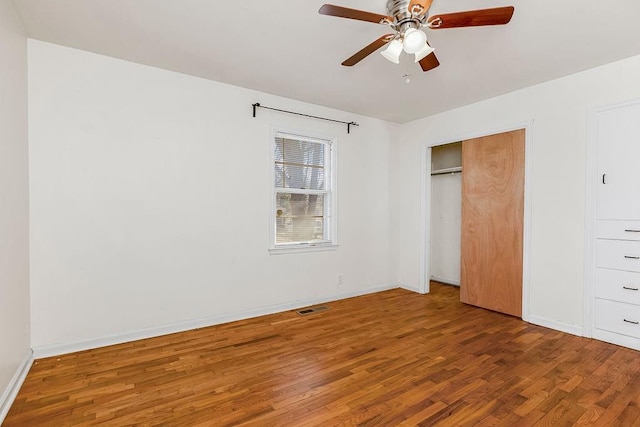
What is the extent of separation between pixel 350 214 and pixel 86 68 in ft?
10.7

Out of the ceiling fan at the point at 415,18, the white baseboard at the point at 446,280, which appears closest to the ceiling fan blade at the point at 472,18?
the ceiling fan at the point at 415,18

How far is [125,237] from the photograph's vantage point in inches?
113

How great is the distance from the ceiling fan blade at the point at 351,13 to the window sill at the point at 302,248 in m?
2.58

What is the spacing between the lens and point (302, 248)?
393 centimetres

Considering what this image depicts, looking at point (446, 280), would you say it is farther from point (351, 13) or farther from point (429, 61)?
point (351, 13)

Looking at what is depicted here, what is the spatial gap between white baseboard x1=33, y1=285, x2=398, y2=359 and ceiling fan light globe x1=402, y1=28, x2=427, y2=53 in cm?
303

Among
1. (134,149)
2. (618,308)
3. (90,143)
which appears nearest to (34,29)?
(90,143)

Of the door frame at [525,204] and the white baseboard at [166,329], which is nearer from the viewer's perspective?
the white baseboard at [166,329]

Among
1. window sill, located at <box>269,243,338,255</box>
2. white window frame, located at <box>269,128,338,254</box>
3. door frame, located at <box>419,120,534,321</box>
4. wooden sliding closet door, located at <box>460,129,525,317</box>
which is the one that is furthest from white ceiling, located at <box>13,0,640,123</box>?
window sill, located at <box>269,243,338,255</box>

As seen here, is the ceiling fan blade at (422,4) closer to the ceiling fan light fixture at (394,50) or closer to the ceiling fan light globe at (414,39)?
the ceiling fan light globe at (414,39)

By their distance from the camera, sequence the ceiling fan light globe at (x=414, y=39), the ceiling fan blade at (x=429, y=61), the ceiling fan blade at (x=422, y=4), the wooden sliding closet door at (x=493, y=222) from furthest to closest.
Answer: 1. the wooden sliding closet door at (x=493, y=222)
2. the ceiling fan blade at (x=429, y=61)
3. the ceiling fan light globe at (x=414, y=39)
4. the ceiling fan blade at (x=422, y=4)

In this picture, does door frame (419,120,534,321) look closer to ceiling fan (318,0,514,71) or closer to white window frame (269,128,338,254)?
white window frame (269,128,338,254)

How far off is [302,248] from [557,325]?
2885 mm

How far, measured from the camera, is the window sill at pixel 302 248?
3725mm
